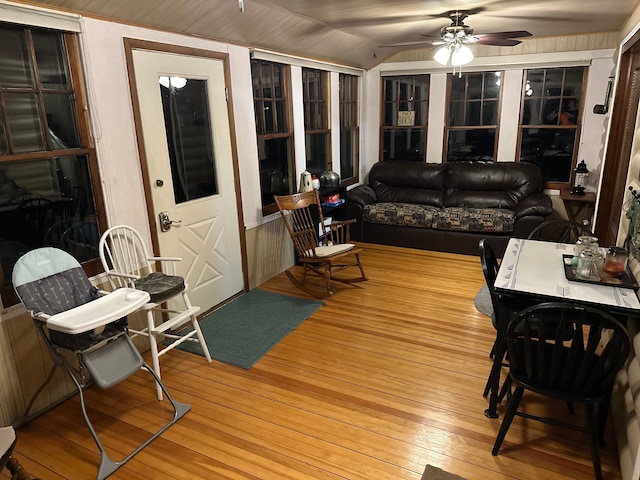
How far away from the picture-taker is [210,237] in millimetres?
3680

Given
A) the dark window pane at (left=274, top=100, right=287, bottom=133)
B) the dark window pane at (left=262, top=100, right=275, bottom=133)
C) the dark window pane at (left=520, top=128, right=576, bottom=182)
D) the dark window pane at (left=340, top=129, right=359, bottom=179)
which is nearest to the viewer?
the dark window pane at (left=262, top=100, right=275, bottom=133)

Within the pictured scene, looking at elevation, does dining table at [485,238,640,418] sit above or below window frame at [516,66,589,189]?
below

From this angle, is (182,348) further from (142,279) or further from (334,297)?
(334,297)

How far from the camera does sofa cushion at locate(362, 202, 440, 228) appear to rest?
5.23m

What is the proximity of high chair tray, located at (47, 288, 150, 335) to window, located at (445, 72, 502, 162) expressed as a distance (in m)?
4.93

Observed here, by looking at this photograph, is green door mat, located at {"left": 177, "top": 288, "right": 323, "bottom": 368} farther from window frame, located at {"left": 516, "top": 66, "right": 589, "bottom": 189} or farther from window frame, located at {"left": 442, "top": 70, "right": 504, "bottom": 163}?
window frame, located at {"left": 516, "top": 66, "right": 589, "bottom": 189}

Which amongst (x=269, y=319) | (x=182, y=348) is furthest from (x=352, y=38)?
(x=182, y=348)

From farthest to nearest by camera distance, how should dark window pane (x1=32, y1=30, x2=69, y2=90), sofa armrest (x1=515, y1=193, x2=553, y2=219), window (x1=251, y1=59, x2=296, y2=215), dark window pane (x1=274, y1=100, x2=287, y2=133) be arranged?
sofa armrest (x1=515, y1=193, x2=553, y2=219) < dark window pane (x1=274, y1=100, x2=287, y2=133) < window (x1=251, y1=59, x2=296, y2=215) < dark window pane (x1=32, y1=30, x2=69, y2=90)

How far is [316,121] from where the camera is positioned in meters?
5.23

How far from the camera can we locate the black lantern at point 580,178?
5086 millimetres

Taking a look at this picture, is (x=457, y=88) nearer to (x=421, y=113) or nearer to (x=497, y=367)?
(x=421, y=113)

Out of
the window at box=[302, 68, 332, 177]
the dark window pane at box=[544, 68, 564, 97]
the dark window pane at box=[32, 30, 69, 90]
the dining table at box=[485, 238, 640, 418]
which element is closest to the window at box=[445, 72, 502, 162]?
the dark window pane at box=[544, 68, 564, 97]

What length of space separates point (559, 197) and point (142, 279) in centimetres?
482

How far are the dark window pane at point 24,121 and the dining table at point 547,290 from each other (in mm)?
2649
